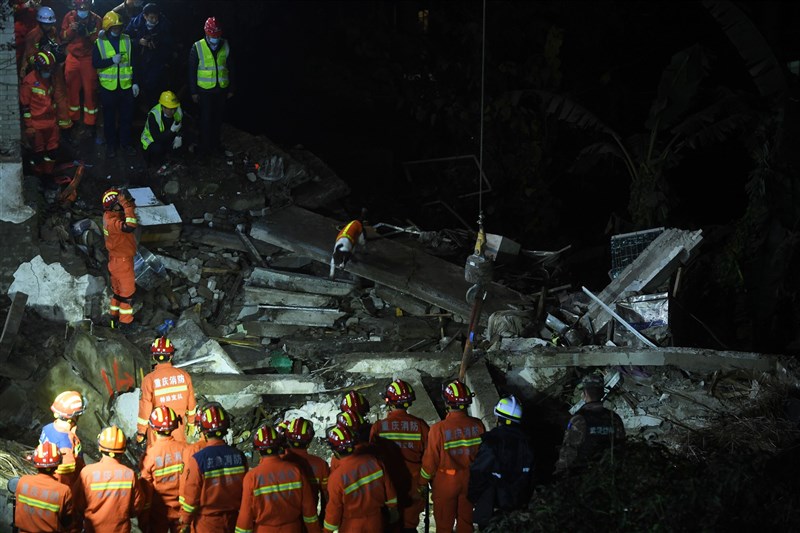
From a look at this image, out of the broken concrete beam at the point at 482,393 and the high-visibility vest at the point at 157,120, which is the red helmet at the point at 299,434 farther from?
the high-visibility vest at the point at 157,120

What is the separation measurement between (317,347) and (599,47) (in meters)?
10.4

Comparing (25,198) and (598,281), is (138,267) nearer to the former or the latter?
(25,198)

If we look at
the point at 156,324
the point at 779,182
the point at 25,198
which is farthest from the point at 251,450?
the point at 779,182

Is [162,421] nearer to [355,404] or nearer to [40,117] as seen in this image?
[355,404]

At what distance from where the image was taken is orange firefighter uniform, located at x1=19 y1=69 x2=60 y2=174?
12062 mm

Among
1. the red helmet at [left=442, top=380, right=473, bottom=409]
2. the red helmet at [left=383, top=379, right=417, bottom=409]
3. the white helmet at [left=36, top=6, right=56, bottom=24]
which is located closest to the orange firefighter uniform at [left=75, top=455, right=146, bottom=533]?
the red helmet at [left=383, top=379, right=417, bottom=409]

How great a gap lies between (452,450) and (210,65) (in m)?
7.35

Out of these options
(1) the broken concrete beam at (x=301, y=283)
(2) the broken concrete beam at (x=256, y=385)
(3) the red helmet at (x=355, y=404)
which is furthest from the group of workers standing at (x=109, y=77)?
(3) the red helmet at (x=355, y=404)

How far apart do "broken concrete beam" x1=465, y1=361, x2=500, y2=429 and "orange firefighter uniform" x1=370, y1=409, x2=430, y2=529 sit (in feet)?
3.47

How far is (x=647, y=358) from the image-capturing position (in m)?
10.1

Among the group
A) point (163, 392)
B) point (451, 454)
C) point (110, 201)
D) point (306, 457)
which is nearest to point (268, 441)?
point (306, 457)

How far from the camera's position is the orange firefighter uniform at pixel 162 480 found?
8109mm

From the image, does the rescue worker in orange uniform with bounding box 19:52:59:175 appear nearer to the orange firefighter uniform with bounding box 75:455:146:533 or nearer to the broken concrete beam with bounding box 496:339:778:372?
the orange firefighter uniform with bounding box 75:455:146:533

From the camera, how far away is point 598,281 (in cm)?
1722
